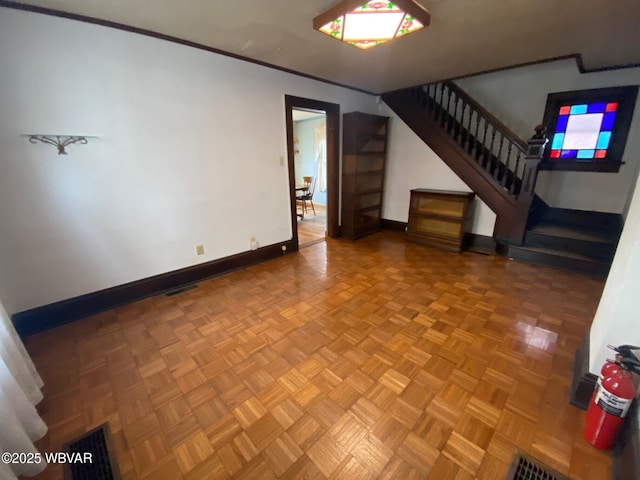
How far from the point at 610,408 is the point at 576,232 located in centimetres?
302

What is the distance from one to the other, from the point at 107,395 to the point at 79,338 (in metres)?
0.77

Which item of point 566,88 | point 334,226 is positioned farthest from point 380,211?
point 566,88

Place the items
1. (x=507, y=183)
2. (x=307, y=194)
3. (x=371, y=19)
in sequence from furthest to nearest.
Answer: (x=307, y=194), (x=507, y=183), (x=371, y=19)

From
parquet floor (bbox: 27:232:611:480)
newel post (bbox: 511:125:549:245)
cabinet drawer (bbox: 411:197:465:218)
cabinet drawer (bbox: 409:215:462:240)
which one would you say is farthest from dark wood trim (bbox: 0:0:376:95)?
newel post (bbox: 511:125:549:245)

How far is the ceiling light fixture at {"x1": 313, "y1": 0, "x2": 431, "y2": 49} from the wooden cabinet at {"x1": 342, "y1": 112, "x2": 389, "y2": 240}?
6.01 ft

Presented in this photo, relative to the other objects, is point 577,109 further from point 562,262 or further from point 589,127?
point 562,262

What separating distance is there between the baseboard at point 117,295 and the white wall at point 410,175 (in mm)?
Answer: 2581

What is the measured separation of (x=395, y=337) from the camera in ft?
6.36

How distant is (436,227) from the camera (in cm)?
383

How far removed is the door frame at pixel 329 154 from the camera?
326cm

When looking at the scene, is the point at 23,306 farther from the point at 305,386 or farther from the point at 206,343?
the point at 305,386

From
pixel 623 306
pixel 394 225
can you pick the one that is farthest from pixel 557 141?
pixel 623 306

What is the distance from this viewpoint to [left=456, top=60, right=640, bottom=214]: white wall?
3180 millimetres

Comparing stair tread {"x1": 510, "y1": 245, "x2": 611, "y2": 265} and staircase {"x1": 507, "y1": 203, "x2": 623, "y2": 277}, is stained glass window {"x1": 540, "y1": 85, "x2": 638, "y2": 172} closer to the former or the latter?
staircase {"x1": 507, "y1": 203, "x2": 623, "y2": 277}
